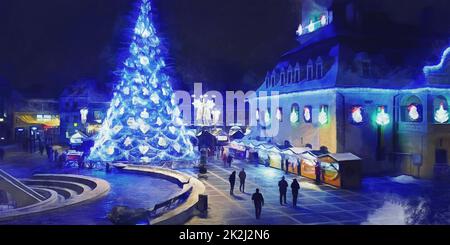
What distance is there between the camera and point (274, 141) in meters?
35.4

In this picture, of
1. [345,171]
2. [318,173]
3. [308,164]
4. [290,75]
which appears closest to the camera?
[345,171]

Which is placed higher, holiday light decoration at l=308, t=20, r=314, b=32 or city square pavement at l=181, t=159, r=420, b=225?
holiday light decoration at l=308, t=20, r=314, b=32

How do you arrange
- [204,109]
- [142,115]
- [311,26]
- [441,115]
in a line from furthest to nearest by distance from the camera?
[204,109] → [311,26] → [142,115] → [441,115]

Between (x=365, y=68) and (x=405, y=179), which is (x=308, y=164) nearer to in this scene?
(x=405, y=179)

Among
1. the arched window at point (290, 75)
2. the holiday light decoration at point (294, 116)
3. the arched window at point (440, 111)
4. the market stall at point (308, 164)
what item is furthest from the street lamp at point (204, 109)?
the arched window at point (440, 111)

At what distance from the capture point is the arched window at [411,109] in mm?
28062

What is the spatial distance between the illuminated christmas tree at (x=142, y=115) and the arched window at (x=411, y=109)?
621 inches

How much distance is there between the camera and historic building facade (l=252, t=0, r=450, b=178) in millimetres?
27625

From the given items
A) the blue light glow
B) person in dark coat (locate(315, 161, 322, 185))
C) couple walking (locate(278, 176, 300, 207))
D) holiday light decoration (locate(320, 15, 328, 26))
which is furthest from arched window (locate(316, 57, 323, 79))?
couple walking (locate(278, 176, 300, 207))

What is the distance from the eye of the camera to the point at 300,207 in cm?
1808

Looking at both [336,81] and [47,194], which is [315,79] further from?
[47,194]

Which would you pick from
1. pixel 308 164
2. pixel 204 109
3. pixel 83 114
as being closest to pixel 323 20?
pixel 308 164

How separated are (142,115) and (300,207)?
1512 cm

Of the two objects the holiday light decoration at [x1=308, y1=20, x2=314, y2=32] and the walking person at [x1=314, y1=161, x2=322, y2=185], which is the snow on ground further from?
the holiday light decoration at [x1=308, y1=20, x2=314, y2=32]
